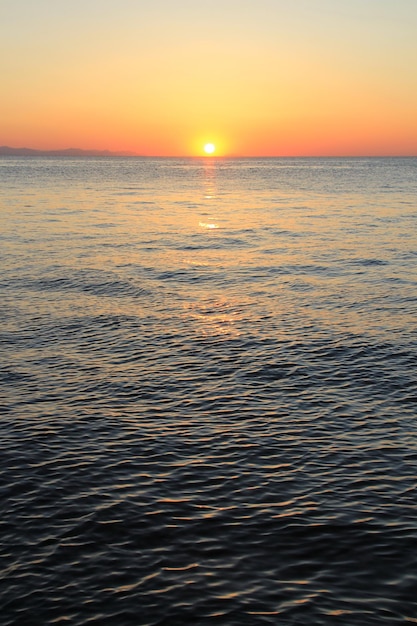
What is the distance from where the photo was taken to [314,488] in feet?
59.4

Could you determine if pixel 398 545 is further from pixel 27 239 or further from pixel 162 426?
pixel 27 239

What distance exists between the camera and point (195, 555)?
49.5 ft

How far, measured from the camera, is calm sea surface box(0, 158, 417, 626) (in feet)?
45.8

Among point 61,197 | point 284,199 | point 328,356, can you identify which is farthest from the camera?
point 284,199

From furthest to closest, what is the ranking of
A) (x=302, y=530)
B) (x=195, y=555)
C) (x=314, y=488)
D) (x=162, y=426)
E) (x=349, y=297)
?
1. (x=349, y=297)
2. (x=162, y=426)
3. (x=314, y=488)
4. (x=302, y=530)
5. (x=195, y=555)

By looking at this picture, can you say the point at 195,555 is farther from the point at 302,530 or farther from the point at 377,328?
the point at 377,328

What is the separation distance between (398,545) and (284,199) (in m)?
117

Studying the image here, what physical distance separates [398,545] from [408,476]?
339 cm

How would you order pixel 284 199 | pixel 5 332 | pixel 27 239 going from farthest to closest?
pixel 284 199 → pixel 27 239 → pixel 5 332

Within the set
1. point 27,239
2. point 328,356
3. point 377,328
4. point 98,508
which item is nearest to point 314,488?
point 98,508

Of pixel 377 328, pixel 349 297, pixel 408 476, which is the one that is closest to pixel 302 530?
pixel 408 476

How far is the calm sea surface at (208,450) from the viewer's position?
550 inches

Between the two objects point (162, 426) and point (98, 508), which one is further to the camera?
point (162, 426)

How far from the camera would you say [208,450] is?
2028cm
